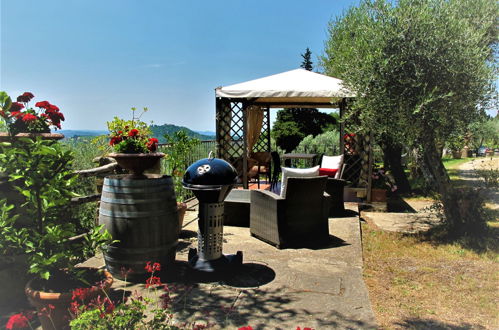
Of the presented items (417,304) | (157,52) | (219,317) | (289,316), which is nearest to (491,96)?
(417,304)

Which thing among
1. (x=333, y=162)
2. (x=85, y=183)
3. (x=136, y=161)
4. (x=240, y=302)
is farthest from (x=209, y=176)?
(x=333, y=162)

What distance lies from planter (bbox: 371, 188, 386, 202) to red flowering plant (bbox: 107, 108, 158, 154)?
4.89 meters

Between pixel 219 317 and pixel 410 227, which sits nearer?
pixel 219 317

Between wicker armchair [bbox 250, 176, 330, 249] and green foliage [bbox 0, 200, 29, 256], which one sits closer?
green foliage [bbox 0, 200, 29, 256]

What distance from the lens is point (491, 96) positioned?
493 centimetres

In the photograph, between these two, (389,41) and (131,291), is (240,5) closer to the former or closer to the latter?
(389,41)

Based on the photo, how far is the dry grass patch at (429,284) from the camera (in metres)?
2.75

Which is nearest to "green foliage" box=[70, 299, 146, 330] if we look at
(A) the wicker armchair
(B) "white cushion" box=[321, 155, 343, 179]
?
(A) the wicker armchair

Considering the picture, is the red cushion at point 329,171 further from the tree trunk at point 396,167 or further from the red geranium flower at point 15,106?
the red geranium flower at point 15,106

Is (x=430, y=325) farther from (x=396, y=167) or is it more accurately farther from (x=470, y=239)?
(x=396, y=167)

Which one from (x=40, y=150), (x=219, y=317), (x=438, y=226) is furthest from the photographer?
(x=438, y=226)

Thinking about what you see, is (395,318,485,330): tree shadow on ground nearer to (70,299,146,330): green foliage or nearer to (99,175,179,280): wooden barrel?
(70,299,146,330): green foliage

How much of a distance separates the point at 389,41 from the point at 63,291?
4638 mm

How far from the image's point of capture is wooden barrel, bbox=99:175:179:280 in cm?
309
